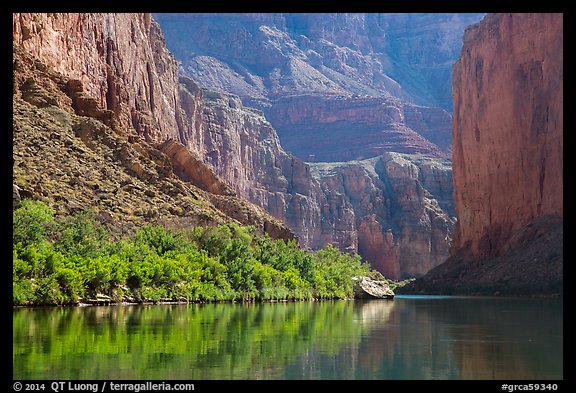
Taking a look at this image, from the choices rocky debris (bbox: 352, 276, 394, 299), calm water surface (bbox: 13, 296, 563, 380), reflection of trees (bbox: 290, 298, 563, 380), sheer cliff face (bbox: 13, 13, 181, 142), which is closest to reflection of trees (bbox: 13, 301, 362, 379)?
calm water surface (bbox: 13, 296, 563, 380)

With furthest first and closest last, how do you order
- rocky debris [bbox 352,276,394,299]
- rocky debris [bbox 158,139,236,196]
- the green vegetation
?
rocky debris [bbox 158,139,236,196]
rocky debris [bbox 352,276,394,299]
the green vegetation

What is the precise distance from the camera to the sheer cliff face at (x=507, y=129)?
100 m

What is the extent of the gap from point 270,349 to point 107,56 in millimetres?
72606

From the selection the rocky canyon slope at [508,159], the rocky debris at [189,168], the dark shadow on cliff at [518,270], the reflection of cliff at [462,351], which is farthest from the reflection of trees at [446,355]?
the rocky canyon slope at [508,159]

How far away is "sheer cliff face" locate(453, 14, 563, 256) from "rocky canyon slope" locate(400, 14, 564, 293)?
12 cm

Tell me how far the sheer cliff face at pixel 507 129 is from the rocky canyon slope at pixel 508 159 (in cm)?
12

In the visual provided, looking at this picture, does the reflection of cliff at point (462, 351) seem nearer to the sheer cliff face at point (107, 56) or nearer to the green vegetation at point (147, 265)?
the green vegetation at point (147, 265)

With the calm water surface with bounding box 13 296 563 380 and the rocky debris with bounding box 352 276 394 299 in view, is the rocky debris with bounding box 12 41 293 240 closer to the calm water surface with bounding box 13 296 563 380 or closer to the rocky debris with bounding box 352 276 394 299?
the rocky debris with bounding box 352 276 394 299

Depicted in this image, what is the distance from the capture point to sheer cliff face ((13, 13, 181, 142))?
75312mm
